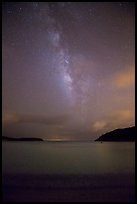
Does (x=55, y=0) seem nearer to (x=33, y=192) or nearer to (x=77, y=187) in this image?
(x=33, y=192)

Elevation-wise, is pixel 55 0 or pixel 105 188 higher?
pixel 55 0

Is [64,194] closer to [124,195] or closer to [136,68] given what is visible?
[124,195]

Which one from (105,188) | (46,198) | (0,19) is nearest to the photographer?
(0,19)

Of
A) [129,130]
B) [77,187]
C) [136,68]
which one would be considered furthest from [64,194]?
[129,130]

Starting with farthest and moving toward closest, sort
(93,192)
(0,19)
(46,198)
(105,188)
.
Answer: (105,188) → (93,192) → (46,198) → (0,19)

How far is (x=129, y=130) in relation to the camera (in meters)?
109

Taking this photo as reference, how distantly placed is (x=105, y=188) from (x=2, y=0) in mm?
12103

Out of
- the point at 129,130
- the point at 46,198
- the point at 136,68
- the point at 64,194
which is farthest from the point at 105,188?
the point at 129,130

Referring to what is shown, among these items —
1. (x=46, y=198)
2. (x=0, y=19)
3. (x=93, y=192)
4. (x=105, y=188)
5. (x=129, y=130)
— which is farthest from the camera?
(x=129, y=130)

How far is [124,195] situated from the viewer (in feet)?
40.1

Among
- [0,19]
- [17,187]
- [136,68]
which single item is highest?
[0,19]

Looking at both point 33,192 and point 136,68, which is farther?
point 33,192

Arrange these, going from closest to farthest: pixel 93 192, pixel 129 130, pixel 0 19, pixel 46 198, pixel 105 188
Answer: pixel 0 19 → pixel 46 198 → pixel 93 192 → pixel 105 188 → pixel 129 130

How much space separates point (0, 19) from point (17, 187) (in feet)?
40.7
